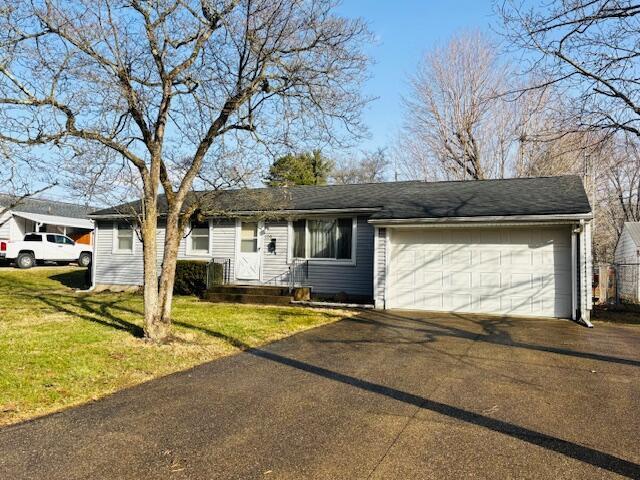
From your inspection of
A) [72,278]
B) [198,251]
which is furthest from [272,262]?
[72,278]

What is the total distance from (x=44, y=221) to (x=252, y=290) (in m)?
19.2

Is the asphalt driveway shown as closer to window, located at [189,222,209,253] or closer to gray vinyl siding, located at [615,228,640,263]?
window, located at [189,222,209,253]

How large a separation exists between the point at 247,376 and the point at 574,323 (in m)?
8.17

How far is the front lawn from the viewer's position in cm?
545

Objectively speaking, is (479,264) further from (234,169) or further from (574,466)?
(574,466)

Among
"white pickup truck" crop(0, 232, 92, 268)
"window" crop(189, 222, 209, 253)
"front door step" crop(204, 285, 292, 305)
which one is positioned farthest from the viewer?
"white pickup truck" crop(0, 232, 92, 268)

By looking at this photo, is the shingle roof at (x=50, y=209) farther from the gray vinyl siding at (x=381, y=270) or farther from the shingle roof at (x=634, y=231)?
the shingle roof at (x=634, y=231)

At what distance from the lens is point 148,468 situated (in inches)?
138

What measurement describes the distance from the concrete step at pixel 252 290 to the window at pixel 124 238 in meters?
4.79

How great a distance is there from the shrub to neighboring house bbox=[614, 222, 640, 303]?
48.1 ft

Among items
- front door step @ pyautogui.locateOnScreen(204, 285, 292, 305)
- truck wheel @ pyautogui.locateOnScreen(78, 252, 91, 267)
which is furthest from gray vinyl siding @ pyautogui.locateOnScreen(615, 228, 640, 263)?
truck wheel @ pyautogui.locateOnScreen(78, 252, 91, 267)

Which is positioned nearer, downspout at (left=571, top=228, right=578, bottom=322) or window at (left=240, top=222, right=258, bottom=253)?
downspout at (left=571, top=228, right=578, bottom=322)

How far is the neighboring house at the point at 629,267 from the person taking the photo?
67.9ft

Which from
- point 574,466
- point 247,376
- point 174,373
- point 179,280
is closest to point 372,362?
point 247,376
